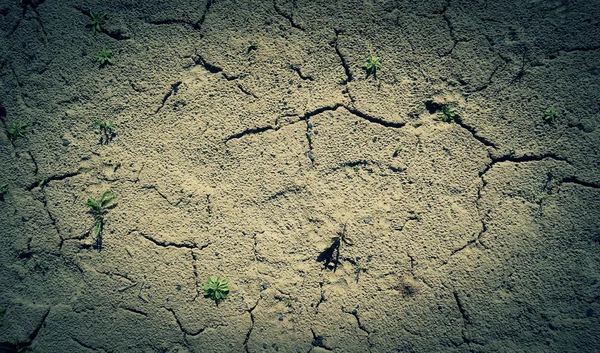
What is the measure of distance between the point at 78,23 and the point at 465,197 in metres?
2.89

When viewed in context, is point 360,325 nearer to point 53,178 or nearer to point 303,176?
point 303,176

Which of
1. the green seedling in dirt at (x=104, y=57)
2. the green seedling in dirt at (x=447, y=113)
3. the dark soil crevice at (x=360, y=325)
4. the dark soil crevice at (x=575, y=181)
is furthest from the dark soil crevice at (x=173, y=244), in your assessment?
the dark soil crevice at (x=575, y=181)

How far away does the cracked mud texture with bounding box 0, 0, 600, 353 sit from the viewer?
6.75 ft

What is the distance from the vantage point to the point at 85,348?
2.16 metres

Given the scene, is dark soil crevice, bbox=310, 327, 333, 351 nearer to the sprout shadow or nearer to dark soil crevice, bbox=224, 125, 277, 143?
the sprout shadow

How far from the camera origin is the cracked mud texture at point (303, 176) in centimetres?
206

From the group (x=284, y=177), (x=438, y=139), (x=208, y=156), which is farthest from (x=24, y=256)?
(x=438, y=139)

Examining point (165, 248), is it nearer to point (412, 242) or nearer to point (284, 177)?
point (284, 177)

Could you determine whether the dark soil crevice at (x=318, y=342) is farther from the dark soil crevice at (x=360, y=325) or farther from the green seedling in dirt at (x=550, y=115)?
→ the green seedling in dirt at (x=550, y=115)

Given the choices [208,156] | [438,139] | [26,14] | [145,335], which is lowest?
[145,335]

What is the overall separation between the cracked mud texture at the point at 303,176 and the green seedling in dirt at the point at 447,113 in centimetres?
4

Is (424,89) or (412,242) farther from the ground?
(424,89)

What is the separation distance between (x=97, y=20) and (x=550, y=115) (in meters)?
3.09

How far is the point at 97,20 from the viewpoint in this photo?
7.23 ft
